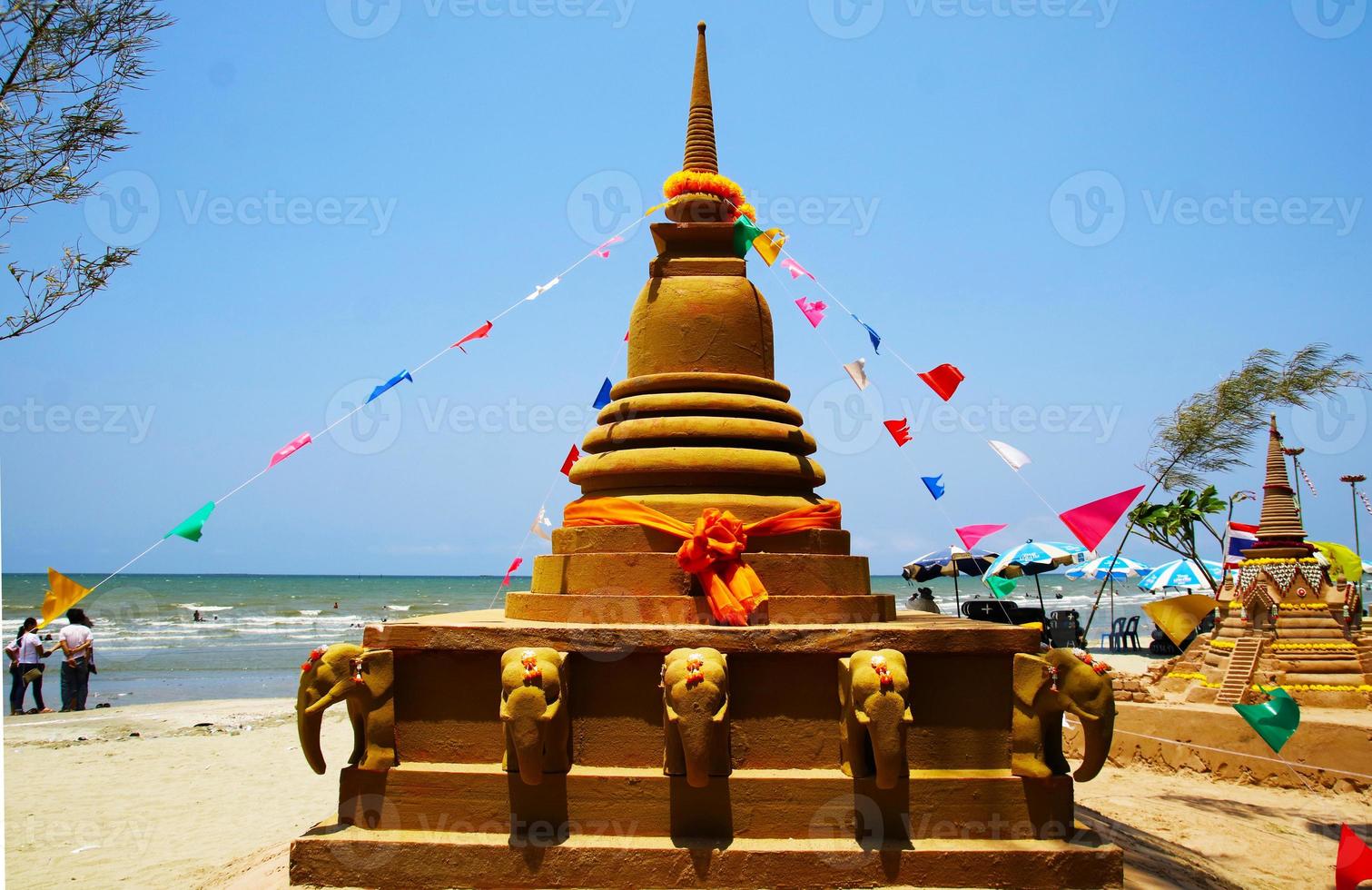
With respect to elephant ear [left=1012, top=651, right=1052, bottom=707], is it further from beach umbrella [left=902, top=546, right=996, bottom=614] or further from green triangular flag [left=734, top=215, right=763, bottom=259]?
beach umbrella [left=902, top=546, right=996, bottom=614]

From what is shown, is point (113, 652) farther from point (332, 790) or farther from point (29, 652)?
point (332, 790)

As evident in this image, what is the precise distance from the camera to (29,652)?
1588 cm

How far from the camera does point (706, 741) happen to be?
5543mm

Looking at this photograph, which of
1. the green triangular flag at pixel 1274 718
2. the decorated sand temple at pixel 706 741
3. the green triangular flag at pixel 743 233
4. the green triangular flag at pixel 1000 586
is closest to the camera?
the decorated sand temple at pixel 706 741

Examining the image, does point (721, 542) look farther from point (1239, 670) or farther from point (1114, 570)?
point (1114, 570)

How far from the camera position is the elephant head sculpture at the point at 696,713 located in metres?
5.54

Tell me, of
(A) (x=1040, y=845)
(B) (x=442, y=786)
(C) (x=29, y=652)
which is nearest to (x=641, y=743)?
(B) (x=442, y=786)

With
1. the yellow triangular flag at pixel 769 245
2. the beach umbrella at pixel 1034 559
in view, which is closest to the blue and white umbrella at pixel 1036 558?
the beach umbrella at pixel 1034 559

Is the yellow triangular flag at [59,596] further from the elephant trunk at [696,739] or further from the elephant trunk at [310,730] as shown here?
the elephant trunk at [696,739]

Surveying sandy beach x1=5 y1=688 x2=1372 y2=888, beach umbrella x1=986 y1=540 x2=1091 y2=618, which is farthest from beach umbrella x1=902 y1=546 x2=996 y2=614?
sandy beach x1=5 y1=688 x2=1372 y2=888

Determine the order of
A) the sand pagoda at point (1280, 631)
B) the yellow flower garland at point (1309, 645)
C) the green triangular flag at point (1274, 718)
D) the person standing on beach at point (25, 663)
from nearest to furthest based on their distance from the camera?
the green triangular flag at point (1274, 718) < the sand pagoda at point (1280, 631) < the yellow flower garland at point (1309, 645) < the person standing on beach at point (25, 663)

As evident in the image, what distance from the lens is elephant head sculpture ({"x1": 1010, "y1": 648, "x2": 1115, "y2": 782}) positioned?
6031mm

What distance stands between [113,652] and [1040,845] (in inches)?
1314

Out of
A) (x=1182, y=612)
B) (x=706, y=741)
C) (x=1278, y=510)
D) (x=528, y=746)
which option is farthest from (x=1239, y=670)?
(x=528, y=746)
